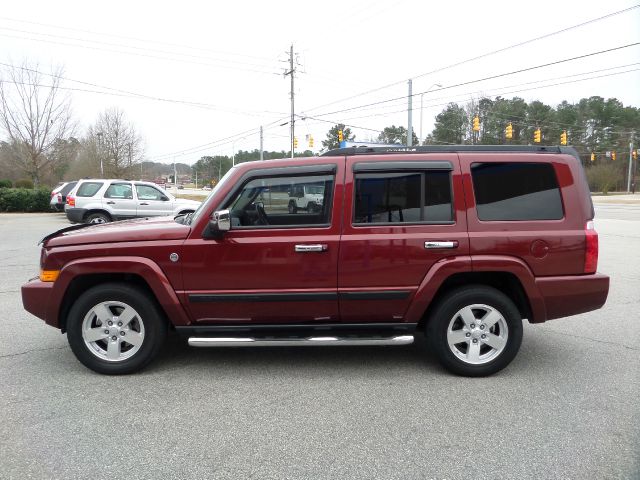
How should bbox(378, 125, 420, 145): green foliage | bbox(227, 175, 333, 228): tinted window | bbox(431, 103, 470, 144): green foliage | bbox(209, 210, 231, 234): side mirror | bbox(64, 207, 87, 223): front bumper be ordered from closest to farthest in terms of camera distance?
1. bbox(209, 210, 231, 234): side mirror
2. bbox(227, 175, 333, 228): tinted window
3. bbox(64, 207, 87, 223): front bumper
4. bbox(431, 103, 470, 144): green foliage
5. bbox(378, 125, 420, 145): green foliage

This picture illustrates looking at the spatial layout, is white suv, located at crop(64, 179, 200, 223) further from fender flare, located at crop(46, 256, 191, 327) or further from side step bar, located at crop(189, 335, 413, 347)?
side step bar, located at crop(189, 335, 413, 347)

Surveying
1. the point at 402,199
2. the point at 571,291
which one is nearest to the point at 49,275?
the point at 402,199

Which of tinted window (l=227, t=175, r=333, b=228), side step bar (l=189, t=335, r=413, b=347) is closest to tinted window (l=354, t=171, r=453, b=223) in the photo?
tinted window (l=227, t=175, r=333, b=228)

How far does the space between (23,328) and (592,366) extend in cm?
573

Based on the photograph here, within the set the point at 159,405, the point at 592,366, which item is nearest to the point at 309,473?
the point at 159,405

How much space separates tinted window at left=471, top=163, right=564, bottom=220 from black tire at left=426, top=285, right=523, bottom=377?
0.66 metres

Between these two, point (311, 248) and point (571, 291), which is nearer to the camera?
point (311, 248)

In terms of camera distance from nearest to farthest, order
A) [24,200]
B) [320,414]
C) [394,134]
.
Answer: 1. [320,414]
2. [24,200]
3. [394,134]

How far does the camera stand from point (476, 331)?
3.91 m

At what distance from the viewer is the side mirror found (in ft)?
12.1

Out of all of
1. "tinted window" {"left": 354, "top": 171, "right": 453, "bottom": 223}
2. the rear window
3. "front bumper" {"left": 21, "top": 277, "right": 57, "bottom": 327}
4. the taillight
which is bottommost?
"front bumper" {"left": 21, "top": 277, "right": 57, "bottom": 327}

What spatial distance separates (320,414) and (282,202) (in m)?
1.71

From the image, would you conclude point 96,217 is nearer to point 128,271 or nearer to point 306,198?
point 128,271

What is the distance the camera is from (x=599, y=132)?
247 feet
